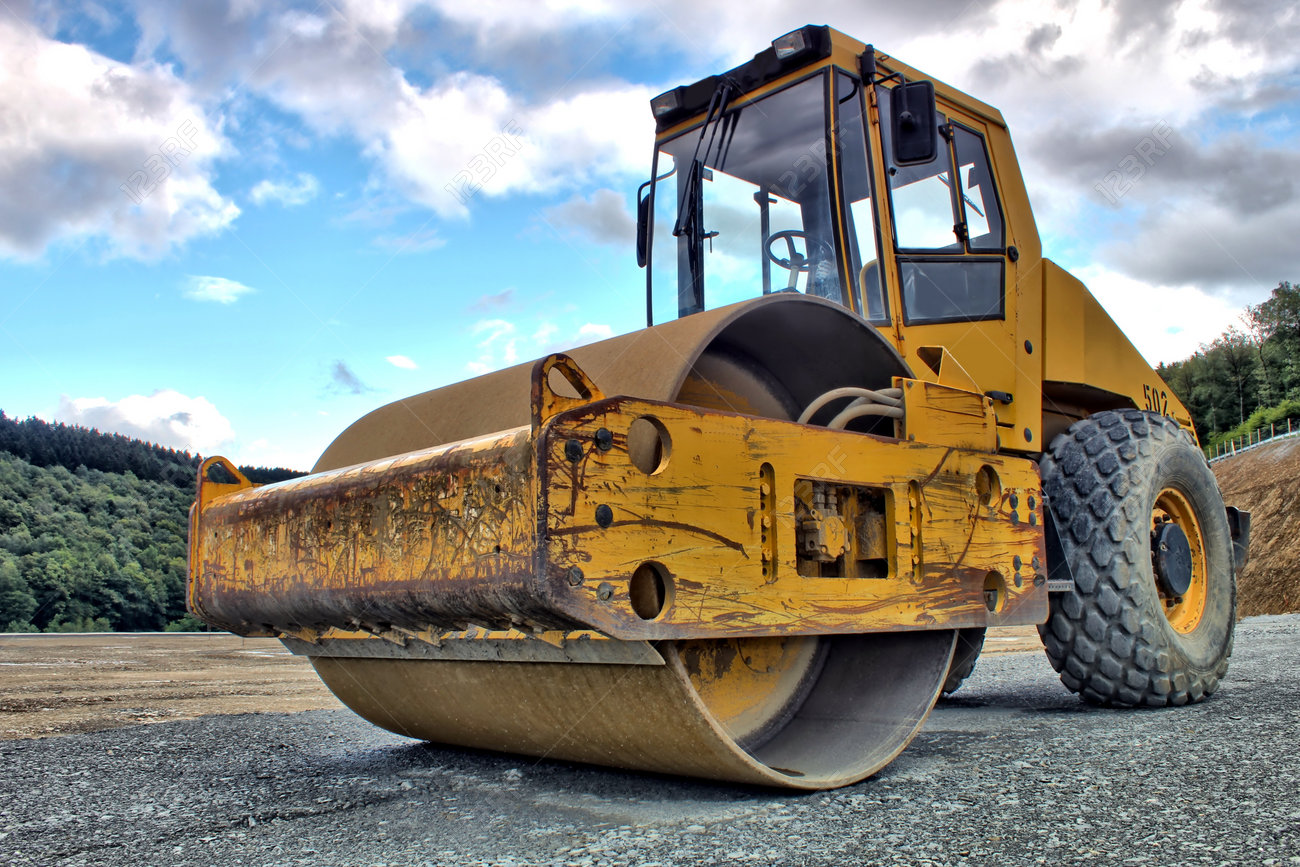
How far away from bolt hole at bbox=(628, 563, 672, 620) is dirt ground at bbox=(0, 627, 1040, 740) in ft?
10.7

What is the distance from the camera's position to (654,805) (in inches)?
93.6

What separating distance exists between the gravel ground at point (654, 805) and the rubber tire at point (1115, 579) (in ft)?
0.79

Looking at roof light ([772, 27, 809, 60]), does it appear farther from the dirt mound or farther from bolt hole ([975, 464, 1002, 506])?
the dirt mound

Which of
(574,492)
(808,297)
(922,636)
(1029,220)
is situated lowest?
(922,636)

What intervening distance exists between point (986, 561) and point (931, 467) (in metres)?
0.36

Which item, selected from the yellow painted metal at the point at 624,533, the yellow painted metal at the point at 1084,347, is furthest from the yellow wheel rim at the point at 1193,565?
the yellow painted metal at the point at 624,533

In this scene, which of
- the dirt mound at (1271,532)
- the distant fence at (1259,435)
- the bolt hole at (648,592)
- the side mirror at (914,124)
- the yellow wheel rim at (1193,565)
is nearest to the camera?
the bolt hole at (648,592)

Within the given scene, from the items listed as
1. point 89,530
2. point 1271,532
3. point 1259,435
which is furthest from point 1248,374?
point 89,530

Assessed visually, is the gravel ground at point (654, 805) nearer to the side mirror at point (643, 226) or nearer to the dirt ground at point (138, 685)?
the dirt ground at point (138, 685)

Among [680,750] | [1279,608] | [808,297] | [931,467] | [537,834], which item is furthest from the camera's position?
[1279,608]

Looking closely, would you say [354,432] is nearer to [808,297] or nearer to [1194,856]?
[808,297]

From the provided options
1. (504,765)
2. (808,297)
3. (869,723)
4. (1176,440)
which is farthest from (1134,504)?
(504,765)

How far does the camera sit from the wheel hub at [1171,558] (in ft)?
13.5

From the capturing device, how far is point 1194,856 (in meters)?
1.85
